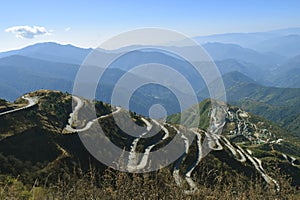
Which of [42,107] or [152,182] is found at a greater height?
[152,182]

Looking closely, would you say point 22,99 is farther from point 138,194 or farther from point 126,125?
point 138,194

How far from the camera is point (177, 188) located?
518 inches

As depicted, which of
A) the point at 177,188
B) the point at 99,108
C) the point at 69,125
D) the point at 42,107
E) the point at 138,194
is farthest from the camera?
the point at 99,108

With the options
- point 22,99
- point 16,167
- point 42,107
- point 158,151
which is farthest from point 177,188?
point 22,99

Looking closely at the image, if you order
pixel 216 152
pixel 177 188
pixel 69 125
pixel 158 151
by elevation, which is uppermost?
pixel 177 188

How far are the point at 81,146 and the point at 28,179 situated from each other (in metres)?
A: 30.8

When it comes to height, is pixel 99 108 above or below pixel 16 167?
below

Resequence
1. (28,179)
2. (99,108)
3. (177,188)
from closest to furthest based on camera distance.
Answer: (177,188)
(28,179)
(99,108)

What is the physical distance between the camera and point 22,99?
113 meters

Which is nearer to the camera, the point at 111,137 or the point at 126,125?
the point at 111,137

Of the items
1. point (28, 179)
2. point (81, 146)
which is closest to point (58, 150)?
point (81, 146)

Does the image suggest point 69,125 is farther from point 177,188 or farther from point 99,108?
point 177,188

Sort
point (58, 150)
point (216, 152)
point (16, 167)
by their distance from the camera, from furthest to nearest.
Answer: point (216, 152)
point (58, 150)
point (16, 167)

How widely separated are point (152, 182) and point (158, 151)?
81.4m
